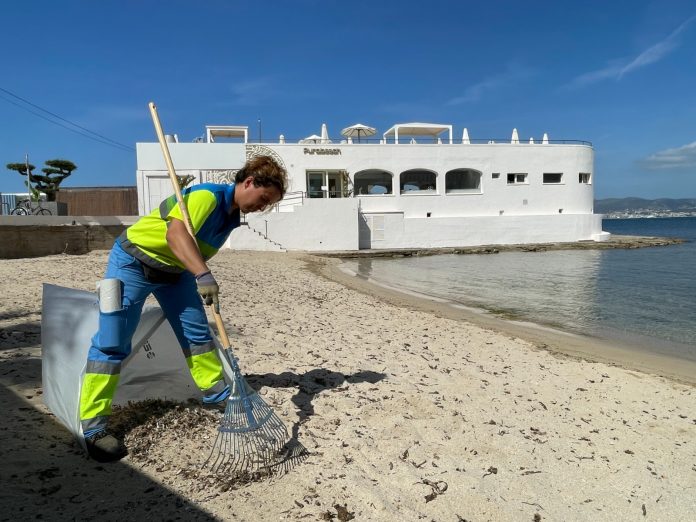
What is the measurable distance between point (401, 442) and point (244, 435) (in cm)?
98

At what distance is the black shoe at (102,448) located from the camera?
2.38 meters

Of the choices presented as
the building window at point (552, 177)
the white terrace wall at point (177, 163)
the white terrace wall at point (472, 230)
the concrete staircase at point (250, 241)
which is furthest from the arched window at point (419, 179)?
the concrete staircase at point (250, 241)

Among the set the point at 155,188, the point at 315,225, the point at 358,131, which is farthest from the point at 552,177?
the point at 155,188

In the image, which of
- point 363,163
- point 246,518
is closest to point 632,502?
point 246,518

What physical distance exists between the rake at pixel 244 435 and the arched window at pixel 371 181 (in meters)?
28.4

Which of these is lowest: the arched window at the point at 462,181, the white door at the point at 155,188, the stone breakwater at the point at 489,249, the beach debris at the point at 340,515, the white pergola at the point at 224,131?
Result: the beach debris at the point at 340,515

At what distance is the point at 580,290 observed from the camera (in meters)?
12.5

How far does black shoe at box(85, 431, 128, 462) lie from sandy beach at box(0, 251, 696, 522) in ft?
0.18

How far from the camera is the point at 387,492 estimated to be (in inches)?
92.7

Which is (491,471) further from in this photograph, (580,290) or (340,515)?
(580,290)

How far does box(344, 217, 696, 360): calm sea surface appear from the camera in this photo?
793cm

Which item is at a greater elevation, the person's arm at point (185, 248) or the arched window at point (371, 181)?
the arched window at point (371, 181)

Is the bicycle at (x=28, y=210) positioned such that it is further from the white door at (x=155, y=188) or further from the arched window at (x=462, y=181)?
the arched window at (x=462, y=181)

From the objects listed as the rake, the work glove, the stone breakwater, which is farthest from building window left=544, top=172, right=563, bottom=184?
the work glove
